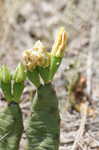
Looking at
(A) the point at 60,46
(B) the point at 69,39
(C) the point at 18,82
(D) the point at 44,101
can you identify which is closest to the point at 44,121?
(D) the point at 44,101

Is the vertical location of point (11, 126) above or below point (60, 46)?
below

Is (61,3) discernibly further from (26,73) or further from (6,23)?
(26,73)

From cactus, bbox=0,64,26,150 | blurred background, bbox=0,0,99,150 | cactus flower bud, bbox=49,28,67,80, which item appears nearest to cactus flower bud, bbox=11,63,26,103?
cactus, bbox=0,64,26,150

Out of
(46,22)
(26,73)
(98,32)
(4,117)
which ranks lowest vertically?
(4,117)

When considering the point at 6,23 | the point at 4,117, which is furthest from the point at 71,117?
the point at 6,23

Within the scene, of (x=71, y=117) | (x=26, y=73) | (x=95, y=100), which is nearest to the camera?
(x=26, y=73)

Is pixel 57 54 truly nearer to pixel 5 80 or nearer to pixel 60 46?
pixel 60 46
